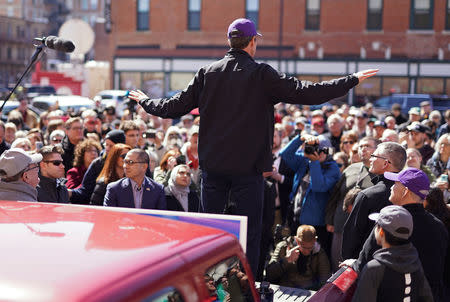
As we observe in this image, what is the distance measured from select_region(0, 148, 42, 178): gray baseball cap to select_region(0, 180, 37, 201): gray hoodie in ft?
0.23

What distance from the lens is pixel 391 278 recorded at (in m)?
3.87

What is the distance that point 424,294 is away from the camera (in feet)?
13.1

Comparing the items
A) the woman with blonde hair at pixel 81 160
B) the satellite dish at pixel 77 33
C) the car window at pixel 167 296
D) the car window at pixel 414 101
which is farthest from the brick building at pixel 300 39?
the car window at pixel 167 296

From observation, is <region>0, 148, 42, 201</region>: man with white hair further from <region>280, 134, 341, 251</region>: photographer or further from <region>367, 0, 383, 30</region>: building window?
<region>367, 0, 383, 30</region>: building window

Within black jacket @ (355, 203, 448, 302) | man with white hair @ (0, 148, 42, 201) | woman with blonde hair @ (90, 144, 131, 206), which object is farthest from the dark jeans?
woman with blonde hair @ (90, 144, 131, 206)

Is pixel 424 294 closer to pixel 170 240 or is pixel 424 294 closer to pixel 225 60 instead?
pixel 225 60

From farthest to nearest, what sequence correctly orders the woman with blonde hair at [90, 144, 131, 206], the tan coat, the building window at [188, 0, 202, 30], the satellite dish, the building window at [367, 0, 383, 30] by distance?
the building window at [188, 0, 202, 30], the building window at [367, 0, 383, 30], the satellite dish, the woman with blonde hair at [90, 144, 131, 206], the tan coat

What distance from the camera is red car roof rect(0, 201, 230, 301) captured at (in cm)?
184

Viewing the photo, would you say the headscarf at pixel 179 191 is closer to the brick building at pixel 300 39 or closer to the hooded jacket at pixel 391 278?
the hooded jacket at pixel 391 278

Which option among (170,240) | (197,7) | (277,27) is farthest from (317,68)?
(170,240)

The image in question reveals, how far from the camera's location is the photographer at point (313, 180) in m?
7.32

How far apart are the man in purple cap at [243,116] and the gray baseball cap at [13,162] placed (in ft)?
5.02

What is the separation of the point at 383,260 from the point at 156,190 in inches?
117

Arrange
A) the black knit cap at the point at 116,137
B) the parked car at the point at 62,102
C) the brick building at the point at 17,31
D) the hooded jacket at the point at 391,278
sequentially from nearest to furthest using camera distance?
the hooded jacket at the point at 391,278
the black knit cap at the point at 116,137
the parked car at the point at 62,102
the brick building at the point at 17,31
